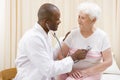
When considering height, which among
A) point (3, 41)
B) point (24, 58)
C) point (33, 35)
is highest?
point (33, 35)

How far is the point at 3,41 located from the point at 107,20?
60.8 inches

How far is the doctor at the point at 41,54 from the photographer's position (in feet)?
5.30

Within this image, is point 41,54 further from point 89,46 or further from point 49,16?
point 89,46

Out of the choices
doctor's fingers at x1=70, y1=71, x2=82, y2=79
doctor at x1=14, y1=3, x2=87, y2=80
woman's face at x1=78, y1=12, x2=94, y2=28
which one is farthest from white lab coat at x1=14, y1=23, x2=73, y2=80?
woman's face at x1=78, y1=12, x2=94, y2=28

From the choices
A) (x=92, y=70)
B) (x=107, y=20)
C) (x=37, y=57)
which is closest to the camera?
(x=37, y=57)

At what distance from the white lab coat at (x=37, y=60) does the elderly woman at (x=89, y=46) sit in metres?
0.32

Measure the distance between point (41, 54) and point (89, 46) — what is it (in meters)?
0.55

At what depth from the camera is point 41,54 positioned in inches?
63.6

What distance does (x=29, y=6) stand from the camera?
142 inches

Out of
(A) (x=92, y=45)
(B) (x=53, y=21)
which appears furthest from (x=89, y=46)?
(B) (x=53, y=21)

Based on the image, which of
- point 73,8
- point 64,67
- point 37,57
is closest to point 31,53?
point 37,57

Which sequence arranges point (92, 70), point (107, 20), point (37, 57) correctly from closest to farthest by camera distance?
point (37, 57) < point (92, 70) < point (107, 20)

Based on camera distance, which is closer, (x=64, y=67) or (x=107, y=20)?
(x=64, y=67)

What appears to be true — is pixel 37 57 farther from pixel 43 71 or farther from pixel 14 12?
pixel 14 12
